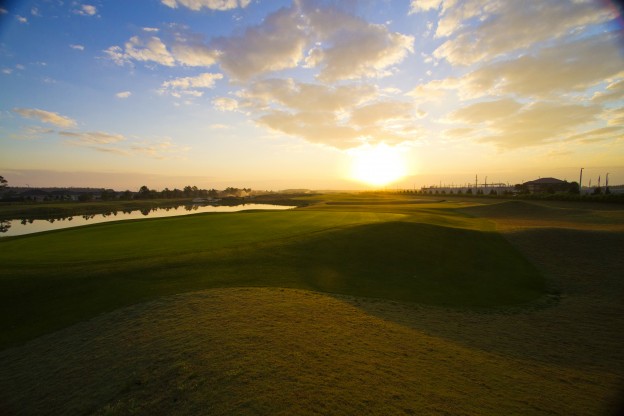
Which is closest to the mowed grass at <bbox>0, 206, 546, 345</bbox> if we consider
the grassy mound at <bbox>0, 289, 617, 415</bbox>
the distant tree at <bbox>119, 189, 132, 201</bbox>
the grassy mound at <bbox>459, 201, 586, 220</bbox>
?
the grassy mound at <bbox>0, 289, 617, 415</bbox>

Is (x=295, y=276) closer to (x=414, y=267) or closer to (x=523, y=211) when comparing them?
(x=414, y=267)

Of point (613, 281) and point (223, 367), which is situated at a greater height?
point (223, 367)

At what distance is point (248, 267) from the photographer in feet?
47.4

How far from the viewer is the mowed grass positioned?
11.2 m

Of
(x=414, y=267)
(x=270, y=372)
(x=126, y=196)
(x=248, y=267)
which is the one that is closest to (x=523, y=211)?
(x=414, y=267)

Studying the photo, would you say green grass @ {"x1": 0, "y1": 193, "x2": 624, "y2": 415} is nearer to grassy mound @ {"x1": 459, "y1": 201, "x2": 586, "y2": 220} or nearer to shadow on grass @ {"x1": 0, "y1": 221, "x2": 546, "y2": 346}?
shadow on grass @ {"x1": 0, "y1": 221, "x2": 546, "y2": 346}

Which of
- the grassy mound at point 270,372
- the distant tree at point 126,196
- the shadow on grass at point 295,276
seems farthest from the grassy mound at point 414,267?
the distant tree at point 126,196

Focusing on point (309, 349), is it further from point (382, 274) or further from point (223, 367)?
point (382, 274)

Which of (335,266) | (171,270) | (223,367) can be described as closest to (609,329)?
(335,266)

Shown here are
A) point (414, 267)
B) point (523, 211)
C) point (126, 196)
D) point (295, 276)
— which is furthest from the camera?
point (126, 196)

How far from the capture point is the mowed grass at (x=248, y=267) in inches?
441

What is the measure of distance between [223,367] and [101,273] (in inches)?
405

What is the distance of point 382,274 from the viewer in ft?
50.6

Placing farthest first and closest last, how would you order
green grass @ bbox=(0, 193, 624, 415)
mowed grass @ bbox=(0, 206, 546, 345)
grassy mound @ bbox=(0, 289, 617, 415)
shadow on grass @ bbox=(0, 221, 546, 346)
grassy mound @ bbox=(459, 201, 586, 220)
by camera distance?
1. grassy mound @ bbox=(459, 201, 586, 220)
2. mowed grass @ bbox=(0, 206, 546, 345)
3. shadow on grass @ bbox=(0, 221, 546, 346)
4. green grass @ bbox=(0, 193, 624, 415)
5. grassy mound @ bbox=(0, 289, 617, 415)
